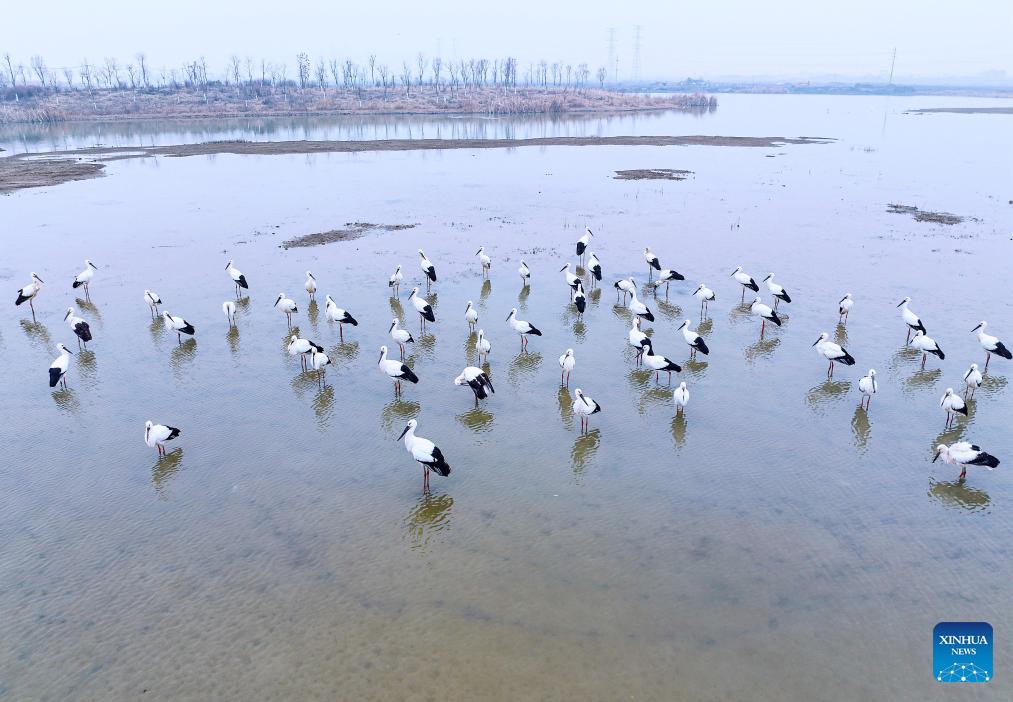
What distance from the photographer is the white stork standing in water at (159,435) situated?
1247cm

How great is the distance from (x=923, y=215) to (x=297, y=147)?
4825 cm

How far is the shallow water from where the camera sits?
8.56 m

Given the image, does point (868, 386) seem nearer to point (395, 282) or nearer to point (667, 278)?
point (667, 278)

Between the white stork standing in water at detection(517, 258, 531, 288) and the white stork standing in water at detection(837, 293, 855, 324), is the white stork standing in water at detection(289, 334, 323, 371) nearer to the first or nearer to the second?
the white stork standing in water at detection(517, 258, 531, 288)

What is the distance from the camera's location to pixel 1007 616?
9008 mm

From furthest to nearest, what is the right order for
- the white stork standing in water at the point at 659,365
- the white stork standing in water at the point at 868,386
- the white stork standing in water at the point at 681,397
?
1. the white stork standing in water at the point at 659,365
2. the white stork standing in water at the point at 868,386
3. the white stork standing in water at the point at 681,397

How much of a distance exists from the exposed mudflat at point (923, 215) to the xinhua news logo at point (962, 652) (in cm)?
2693

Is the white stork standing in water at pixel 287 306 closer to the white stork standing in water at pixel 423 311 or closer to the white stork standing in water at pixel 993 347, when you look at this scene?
the white stork standing in water at pixel 423 311

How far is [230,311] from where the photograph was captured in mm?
18719

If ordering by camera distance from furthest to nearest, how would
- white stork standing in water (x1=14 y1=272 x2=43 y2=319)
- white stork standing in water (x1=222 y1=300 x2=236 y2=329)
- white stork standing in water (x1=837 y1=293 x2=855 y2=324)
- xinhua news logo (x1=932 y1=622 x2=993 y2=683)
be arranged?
white stork standing in water (x1=14 y1=272 x2=43 y2=319)
white stork standing in water (x1=837 y1=293 x2=855 y2=324)
white stork standing in water (x1=222 y1=300 x2=236 y2=329)
xinhua news logo (x1=932 y1=622 x2=993 y2=683)

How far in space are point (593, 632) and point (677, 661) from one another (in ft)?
3.61

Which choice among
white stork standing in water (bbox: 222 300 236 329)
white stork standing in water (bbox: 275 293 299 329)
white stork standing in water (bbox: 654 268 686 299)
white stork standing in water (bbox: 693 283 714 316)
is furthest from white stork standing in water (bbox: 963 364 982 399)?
white stork standing in water (bbox: 222 300 236 329)

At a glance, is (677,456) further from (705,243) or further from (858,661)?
(705,243)

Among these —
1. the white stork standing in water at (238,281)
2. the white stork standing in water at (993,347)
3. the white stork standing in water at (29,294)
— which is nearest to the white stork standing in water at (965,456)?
the white stork standing in water at (993,347)
